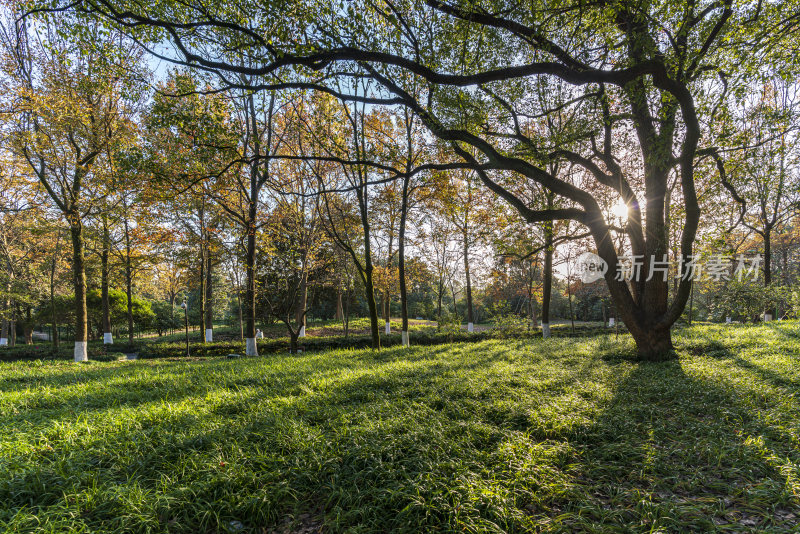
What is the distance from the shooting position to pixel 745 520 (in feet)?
6.19

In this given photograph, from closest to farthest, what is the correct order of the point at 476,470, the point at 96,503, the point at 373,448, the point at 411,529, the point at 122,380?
the point at 411,529 → the point at 96,503 → the point at 476,470 → the point at 373,448 → the point at 122,380

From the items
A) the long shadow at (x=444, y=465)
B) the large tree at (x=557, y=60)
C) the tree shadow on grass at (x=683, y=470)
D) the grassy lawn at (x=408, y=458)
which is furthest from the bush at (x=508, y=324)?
the tree shadow on grass at (x=683, y=470)

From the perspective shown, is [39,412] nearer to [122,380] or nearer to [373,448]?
[122,380]

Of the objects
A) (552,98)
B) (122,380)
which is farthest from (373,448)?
(552,98)

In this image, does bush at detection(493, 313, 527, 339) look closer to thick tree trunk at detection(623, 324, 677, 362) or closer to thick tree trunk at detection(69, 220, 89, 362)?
thick tree trunk at detection(623, 324, 677, 362)

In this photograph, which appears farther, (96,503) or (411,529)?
(96,503)

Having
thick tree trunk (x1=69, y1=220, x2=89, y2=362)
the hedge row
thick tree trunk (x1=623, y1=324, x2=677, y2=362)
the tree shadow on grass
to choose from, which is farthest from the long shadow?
thick tree trunk (x1=69, y1=220, x2=89, y2=362)

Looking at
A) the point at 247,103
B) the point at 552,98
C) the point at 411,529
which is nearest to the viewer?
the point at 411,529

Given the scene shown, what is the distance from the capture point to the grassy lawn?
189 centimetres

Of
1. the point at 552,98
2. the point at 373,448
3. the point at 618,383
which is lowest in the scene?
the point at 618,383

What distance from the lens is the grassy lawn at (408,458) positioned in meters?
1.89

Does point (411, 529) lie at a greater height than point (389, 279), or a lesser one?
lesser

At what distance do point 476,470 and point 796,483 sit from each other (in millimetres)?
2227

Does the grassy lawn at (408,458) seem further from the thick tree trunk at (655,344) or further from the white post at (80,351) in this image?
the white post at (80,351)
